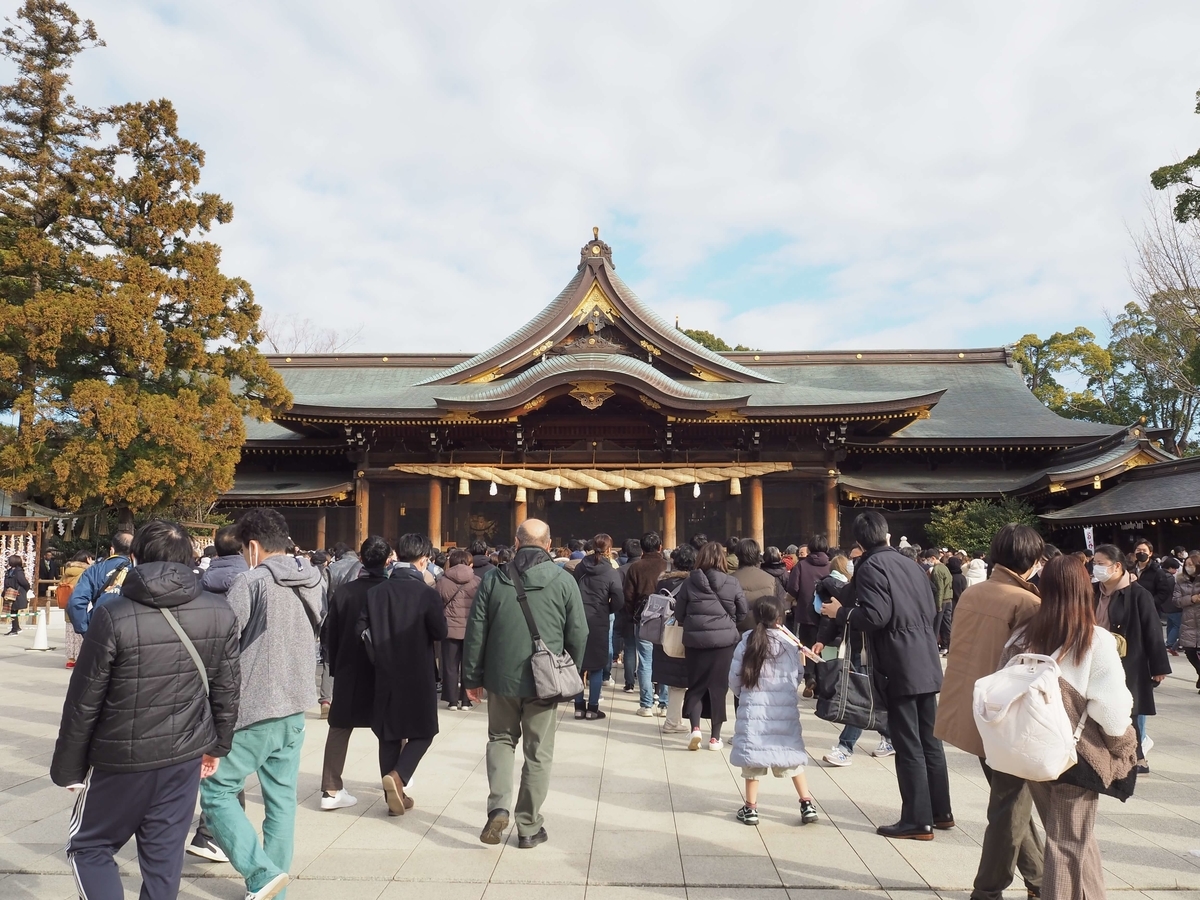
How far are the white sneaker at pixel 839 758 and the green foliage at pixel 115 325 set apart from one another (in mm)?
15219

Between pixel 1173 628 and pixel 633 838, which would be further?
pixel 1173 628

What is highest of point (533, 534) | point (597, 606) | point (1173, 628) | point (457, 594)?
point (533, 534)

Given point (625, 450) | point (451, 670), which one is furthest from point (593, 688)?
point (625, 450)

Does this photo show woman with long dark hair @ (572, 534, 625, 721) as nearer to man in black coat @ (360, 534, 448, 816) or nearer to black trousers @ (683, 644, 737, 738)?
black trousers @ (683, 644, 737, 738)

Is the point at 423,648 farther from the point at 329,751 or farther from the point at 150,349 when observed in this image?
the point at 150,349

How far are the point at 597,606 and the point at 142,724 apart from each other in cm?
539

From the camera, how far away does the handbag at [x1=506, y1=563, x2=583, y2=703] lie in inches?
180

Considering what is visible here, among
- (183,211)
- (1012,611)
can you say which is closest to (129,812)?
(1012,611)

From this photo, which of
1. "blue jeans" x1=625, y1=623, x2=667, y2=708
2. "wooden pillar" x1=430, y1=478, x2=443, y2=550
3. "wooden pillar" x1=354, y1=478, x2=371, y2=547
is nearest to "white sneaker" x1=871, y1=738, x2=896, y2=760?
"blue jeans" x1=625, y1=623, x2=667, y2=708

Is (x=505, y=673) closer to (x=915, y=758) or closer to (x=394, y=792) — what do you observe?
(x=394, y=792)

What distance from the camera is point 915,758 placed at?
4695mm

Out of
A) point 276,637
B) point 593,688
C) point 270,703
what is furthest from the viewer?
point 593,688

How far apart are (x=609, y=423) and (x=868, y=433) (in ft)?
21.5

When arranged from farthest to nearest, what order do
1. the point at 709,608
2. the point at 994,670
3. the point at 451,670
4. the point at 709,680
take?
the point at 451,670 → the point at 709,680 → the point at 709,608 → the point at 994,670
